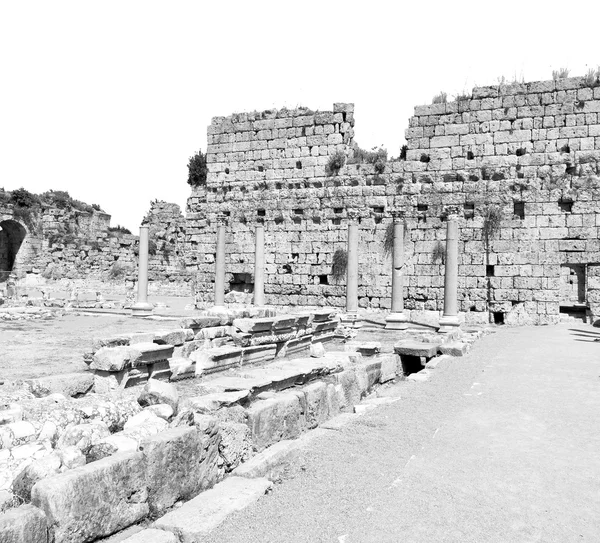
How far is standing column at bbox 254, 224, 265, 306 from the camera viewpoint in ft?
65.0

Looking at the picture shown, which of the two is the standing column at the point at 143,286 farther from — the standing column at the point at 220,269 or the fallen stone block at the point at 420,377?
the fallen stone block at the point at 420,377

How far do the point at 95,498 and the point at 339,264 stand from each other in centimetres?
1660

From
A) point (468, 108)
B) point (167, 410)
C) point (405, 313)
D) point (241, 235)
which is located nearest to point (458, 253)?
point (405, 313)

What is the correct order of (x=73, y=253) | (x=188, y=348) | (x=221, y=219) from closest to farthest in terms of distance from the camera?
(x=188, y=348) → (x=221, y=219) → (x=73, y=253)

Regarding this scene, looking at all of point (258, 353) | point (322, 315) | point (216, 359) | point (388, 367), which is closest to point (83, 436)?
point (216, 359)

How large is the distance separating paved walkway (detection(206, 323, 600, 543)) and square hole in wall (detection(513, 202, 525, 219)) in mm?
11253

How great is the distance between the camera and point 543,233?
17.8 metres

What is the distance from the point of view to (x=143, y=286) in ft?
67.0

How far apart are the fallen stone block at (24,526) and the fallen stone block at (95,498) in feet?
0.27

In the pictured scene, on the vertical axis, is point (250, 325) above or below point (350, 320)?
above

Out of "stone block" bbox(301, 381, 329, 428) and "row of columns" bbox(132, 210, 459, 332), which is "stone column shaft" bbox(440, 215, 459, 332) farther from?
"stone block" bbox(301, 381, 329, 428)

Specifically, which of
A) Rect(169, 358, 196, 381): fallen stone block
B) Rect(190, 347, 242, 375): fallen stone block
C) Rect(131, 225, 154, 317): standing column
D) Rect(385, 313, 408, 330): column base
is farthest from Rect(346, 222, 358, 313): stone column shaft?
Rect(169, 358, 196, 381): fallen stone block

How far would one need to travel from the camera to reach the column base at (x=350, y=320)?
53.0ft

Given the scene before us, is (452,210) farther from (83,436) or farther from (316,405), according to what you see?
(83,436)
